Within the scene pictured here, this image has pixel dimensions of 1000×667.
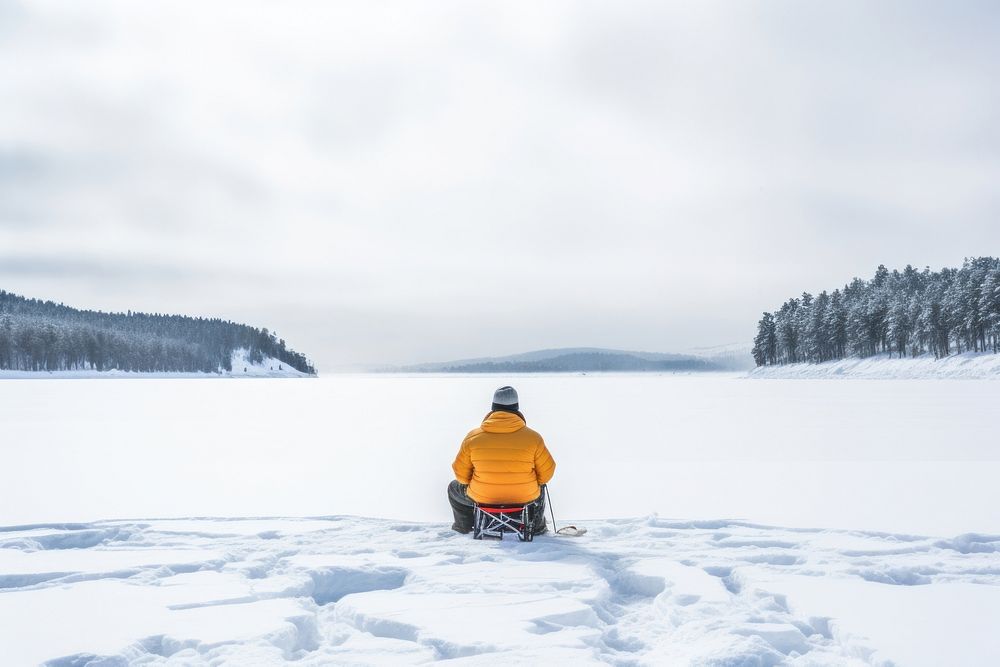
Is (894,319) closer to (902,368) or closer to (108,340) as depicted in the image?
(902,368)

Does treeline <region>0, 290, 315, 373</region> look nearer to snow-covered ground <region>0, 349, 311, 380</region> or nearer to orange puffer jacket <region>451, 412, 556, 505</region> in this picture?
snow-covered ground <region>0, 349, 311, 380</region>

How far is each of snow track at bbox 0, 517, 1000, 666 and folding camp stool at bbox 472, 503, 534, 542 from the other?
0.81ft

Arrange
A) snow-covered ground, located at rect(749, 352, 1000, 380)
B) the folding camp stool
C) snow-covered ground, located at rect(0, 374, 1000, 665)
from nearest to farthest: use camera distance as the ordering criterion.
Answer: snow-covered ground, located at rect(0, 374, 1000, 665), the folding camp stool, snow-covered ground, located at rect(749, 352, 1000, 380)

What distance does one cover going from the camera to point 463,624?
4684 mm

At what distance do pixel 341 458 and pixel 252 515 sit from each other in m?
6.34

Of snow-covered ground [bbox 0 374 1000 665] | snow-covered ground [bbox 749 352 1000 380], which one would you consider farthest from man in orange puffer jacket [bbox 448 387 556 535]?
snow-covered ground [bbox 749 352 1000 380]

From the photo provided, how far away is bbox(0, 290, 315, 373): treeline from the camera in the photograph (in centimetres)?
12512

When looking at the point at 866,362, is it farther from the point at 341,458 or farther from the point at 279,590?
the point at 279,590

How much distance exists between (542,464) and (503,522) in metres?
0.76

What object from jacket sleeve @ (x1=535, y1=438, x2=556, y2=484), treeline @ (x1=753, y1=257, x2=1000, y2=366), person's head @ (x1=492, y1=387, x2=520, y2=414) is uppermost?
treeline @ (x1=753, y1=257, x2=1000, y2=366)

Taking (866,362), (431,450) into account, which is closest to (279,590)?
(431,450)

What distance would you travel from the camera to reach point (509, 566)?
627 cm

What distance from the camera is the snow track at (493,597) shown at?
4.28 m

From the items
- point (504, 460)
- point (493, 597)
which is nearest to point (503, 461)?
point (504, 460)
